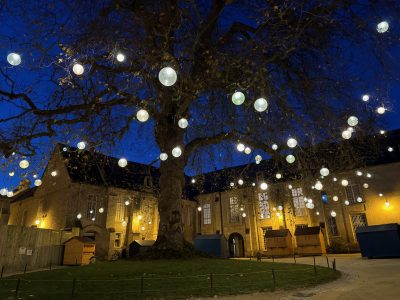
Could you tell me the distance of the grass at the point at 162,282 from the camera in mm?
6289

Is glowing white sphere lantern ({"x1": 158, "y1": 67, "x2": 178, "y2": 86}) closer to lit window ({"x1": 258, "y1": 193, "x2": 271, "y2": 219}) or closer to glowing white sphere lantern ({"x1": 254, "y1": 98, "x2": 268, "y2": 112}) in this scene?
glowing white sphere lantern ({"x1": 254, "y1": 98, "x2": 268, "y2": 112})

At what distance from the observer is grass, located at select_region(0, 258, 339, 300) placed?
6.29 metres

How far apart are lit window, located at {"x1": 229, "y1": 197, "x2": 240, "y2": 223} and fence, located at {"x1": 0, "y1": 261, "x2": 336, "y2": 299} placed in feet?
79.1

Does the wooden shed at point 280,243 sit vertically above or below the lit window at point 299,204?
below

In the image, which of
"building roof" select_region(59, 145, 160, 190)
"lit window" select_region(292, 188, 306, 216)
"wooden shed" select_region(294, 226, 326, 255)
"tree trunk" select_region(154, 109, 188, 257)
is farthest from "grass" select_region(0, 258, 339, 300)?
"lit window" select_region(292, 188, 306, 216)

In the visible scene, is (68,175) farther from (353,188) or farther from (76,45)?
(353,188)

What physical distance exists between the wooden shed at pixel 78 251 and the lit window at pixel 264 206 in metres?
18.0

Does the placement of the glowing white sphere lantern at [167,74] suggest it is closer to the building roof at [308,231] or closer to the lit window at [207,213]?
the building roof at [308,231]

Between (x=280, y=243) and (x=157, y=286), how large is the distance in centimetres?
2134

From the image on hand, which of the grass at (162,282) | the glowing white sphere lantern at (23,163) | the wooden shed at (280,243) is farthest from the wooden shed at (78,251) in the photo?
the wooden shed at (280,243)

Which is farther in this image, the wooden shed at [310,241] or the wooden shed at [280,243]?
the wooden shed at [280,243]

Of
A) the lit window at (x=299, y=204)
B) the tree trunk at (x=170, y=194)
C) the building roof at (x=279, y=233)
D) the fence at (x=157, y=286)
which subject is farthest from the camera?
the lit window at (x=299, y=204)

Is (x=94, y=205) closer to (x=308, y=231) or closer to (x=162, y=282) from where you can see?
(x=308, y=231)

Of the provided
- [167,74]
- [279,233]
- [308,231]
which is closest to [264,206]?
[279,233]
